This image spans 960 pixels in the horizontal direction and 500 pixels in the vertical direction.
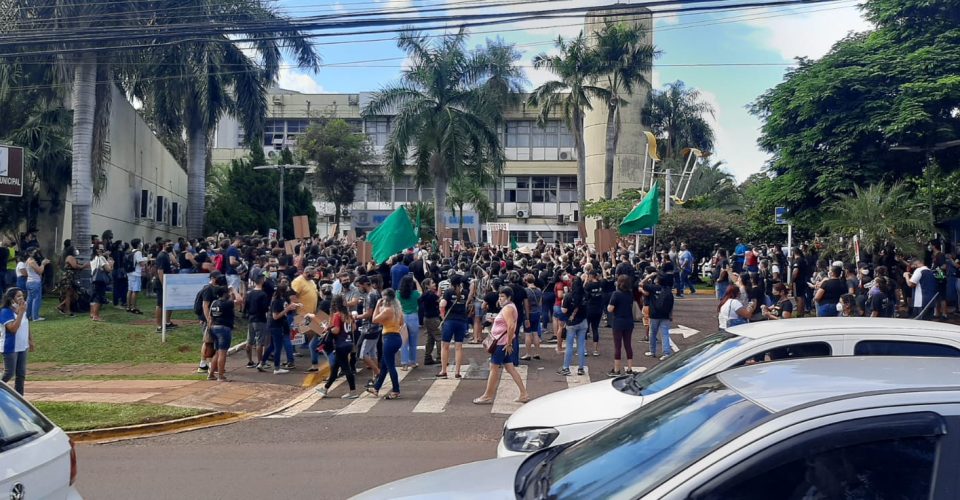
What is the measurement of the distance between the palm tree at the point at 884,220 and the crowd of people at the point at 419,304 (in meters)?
0.47

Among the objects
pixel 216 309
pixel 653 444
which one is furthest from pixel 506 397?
pixel 653 444

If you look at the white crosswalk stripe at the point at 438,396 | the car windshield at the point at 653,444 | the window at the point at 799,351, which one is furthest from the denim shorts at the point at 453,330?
the car windshield at the point at 653,444

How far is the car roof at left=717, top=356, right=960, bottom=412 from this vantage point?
9.96 ft

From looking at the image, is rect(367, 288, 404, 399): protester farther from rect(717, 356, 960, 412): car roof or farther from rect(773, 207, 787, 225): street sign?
rect(773, 207, 787, 225): street sign

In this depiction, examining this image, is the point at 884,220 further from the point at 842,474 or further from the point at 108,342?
the point at 842,474

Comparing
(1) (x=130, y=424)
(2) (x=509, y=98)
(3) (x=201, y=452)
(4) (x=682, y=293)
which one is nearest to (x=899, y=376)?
(3) (x=201, y=452)

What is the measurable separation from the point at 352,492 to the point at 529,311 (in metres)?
8.18

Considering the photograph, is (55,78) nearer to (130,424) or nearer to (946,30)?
(130,424)

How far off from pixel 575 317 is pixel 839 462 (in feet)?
35.1

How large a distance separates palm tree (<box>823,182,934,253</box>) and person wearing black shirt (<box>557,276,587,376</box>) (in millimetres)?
11146

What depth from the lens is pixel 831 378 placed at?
3270 mm

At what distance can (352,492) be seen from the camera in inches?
290

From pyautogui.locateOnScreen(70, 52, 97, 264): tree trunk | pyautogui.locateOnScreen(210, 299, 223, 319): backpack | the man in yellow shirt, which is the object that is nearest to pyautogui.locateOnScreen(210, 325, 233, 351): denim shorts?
pyautogui.locateOnScreen(210, 299, 223, 319): backpack

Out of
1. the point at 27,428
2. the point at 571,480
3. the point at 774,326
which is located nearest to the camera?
the point at 571,480
